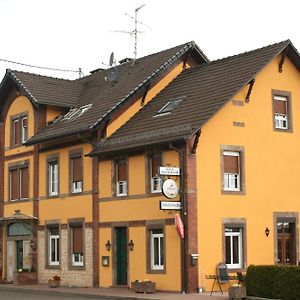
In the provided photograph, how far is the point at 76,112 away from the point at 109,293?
1040 centimetres

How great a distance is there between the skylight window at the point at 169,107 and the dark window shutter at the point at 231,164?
319 centimetres

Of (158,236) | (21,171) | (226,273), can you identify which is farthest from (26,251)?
(226,273)

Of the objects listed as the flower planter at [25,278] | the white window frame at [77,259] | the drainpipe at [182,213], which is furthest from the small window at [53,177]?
the drainpipe at [182,213]

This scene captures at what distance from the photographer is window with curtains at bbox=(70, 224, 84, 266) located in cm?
3391

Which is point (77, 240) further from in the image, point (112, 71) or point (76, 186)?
point (112, 71)

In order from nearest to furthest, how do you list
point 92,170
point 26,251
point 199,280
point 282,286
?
point 282,286 < point 199,280 < point 92,170 < point 26,251

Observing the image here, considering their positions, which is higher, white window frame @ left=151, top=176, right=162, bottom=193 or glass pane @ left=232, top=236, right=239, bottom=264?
white window frame @ left=151, top=176, right=162, bottom=193

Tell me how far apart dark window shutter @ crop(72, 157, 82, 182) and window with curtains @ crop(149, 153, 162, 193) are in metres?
4.78

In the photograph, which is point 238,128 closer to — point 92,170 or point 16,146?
point 92,170

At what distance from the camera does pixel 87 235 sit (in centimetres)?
3341

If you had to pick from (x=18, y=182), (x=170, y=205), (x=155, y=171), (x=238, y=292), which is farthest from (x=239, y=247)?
(x=18, y=182)

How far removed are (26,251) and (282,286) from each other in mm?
16856

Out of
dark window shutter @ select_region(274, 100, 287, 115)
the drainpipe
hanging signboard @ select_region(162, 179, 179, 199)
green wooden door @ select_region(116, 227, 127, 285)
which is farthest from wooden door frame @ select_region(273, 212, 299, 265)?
green wooden door @ select_region(116, 227, 127, 285)

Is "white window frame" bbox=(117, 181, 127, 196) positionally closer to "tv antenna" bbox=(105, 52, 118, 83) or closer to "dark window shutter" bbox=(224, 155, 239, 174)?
"dark window shutter" bbox=(224, 155, 239, 174)
